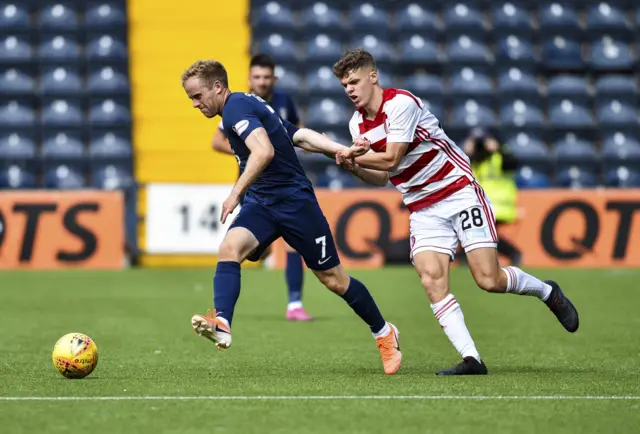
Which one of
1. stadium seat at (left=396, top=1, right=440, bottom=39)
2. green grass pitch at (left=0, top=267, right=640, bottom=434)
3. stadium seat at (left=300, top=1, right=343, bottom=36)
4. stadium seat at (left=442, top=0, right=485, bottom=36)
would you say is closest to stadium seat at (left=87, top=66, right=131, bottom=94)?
stadium seat at (left=300, top=1, right=343, bottom=36)

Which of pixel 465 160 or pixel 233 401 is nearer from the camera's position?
pixel 233 401

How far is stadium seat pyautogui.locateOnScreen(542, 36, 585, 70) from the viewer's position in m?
20.5

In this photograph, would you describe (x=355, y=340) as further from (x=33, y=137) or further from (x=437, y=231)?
(x=33, y=137)

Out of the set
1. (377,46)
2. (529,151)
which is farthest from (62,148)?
(529,151)

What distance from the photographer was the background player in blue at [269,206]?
6438 mm

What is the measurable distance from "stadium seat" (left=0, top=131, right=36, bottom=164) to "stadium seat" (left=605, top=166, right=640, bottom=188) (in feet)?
29.8

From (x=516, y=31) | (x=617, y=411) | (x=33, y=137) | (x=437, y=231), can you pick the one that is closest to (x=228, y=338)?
(x=437, y=231)

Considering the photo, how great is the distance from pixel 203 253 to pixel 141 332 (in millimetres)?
7529

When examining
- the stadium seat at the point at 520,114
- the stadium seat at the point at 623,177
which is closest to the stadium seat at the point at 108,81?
the stadium seat at the point at 520,114

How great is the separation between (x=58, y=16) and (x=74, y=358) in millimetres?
14886

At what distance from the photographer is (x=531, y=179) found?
1808 cm

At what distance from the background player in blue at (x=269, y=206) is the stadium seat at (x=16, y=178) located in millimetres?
12071

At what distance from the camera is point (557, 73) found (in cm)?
2064

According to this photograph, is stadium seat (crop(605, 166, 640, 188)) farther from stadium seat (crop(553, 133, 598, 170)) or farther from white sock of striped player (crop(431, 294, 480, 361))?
white sock of striped player (crop(431, 294, 480, 361))
